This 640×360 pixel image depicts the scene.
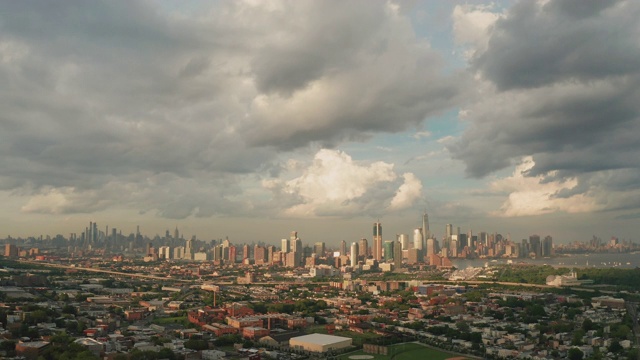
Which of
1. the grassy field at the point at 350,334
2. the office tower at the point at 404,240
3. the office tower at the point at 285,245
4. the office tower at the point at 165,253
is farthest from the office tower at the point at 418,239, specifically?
the grassy field at the point at 350,334

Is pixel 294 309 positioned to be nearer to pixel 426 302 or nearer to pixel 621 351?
pixel 426 302

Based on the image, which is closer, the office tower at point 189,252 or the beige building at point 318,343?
the beige building at point 318,343

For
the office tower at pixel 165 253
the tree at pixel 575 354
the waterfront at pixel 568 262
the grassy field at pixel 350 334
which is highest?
the office tower at pixel 165 253

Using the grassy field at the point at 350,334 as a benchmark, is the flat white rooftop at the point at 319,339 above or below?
above

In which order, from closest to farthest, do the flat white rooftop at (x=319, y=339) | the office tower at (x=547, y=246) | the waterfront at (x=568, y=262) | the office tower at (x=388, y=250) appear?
the flat white rooftop at (x=319, y=339) < the waterfront at (x=568, y=262) < the office tower at (x=388, y=250) < the office tower at (x=547, y=246)

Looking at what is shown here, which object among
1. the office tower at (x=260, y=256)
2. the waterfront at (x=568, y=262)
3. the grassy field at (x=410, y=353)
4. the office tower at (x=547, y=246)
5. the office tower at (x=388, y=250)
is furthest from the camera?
the office tower at (x=547, y=246)

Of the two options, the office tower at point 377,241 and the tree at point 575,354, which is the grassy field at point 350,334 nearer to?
the tree at point 575,354

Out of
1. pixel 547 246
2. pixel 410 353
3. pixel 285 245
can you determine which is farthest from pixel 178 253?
pixel 410 353
